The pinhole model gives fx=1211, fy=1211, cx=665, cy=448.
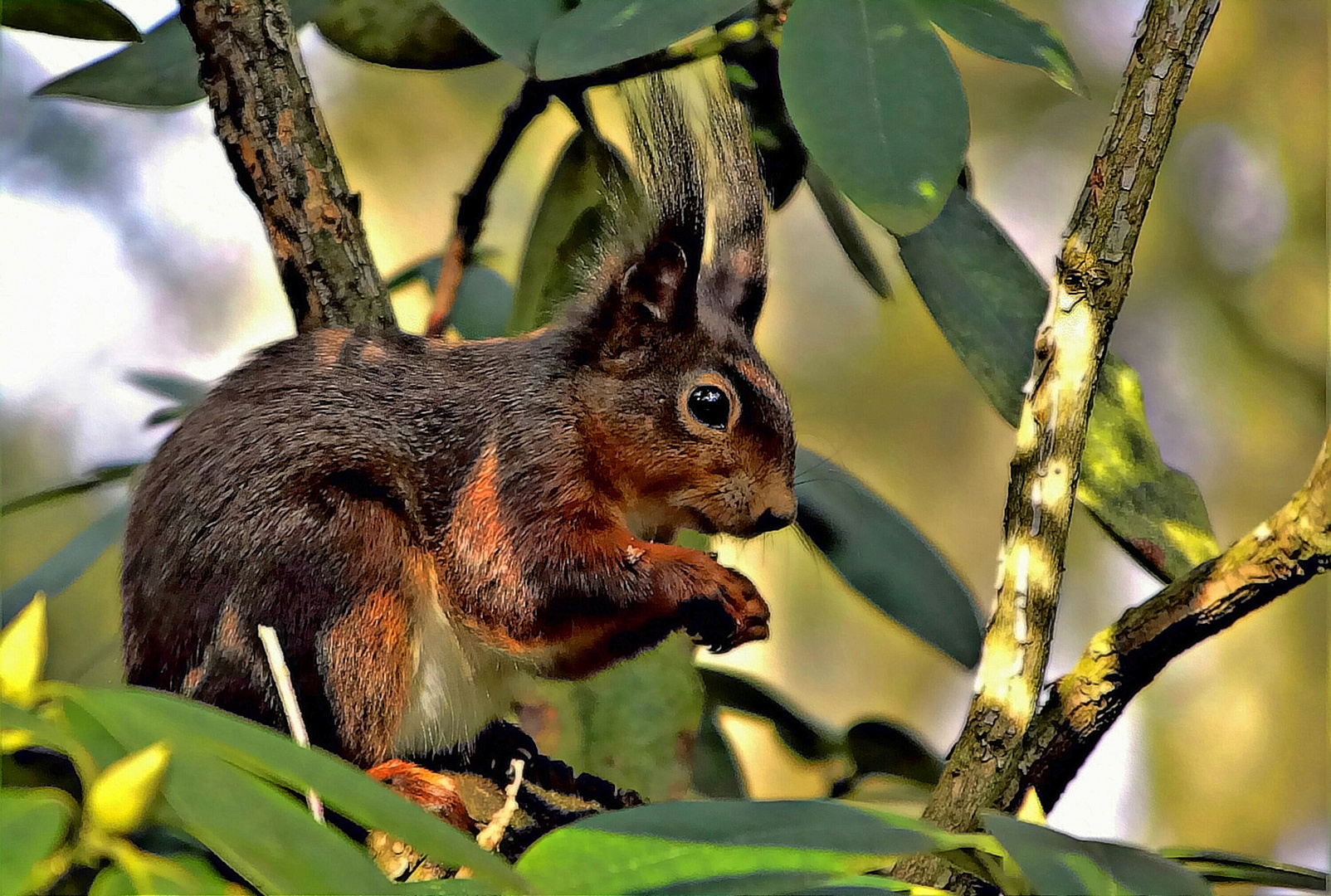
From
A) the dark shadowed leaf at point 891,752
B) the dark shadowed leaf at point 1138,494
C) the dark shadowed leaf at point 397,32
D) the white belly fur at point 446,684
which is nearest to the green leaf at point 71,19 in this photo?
A: the dark shadowed leaf at point 397,32

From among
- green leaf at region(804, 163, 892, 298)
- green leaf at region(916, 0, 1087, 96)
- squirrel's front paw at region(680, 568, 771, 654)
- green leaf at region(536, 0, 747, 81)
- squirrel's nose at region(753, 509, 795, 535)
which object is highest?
green leaf at region(916, 0, 1087, 96)

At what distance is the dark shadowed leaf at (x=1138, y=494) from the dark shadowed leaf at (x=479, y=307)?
576mm

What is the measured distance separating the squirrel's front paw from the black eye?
13cm

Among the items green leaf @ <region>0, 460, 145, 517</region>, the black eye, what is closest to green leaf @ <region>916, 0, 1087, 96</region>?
the black eye

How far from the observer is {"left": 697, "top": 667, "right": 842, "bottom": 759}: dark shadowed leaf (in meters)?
1.15

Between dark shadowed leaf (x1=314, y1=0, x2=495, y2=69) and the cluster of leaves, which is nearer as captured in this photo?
the cluster of leaves

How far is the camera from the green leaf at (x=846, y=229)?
0.97m

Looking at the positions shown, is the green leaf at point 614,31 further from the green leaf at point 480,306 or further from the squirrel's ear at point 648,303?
the green leaf at point 480,306

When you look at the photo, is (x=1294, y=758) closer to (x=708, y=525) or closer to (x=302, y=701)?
(x=708, y=525)

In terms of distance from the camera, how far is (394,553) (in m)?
0.83

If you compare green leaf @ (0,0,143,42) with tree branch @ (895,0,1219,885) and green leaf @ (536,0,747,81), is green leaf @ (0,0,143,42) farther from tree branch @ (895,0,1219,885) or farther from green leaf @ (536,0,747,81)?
tree branch @ (895,0,1219,885)

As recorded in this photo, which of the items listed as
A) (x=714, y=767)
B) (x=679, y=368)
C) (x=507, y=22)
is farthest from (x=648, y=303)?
(x=714, y=767)

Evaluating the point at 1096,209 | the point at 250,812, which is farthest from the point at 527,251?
the point at 250,812

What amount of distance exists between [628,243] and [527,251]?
17 centimetres
